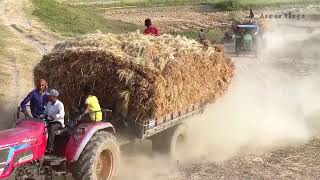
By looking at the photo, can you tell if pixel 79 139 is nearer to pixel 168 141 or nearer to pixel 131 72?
pixel 131 72

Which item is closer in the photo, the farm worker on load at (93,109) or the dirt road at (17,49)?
the farm worker on load at (93,109)

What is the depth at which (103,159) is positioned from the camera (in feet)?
31.9

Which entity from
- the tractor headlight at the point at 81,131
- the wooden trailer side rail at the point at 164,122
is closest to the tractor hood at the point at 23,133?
the tractor headlight at the point at 81,131

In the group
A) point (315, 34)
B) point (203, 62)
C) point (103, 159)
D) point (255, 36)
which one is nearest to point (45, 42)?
point (255, 36)

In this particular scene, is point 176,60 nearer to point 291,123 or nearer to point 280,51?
point 291,123

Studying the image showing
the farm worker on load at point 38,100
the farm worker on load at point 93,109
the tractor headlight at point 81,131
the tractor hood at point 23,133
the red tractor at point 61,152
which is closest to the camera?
the tractor hood at point 23,133

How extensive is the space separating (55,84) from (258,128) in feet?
20.1

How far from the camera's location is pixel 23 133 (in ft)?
26.8

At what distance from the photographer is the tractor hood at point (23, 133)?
25.8ft

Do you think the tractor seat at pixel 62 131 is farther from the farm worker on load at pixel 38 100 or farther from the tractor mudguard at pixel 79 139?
the farm worker on load at pixel 38 100

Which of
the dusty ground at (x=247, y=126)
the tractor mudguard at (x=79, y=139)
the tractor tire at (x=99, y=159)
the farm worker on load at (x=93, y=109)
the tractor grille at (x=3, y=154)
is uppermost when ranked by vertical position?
the farm worker on load at (x=93, y=109)

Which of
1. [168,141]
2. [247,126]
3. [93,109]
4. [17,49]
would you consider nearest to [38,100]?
[93,109]

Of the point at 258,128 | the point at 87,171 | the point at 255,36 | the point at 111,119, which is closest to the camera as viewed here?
the point at 87,171

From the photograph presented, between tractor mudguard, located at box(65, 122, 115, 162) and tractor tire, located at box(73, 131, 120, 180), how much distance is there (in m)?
0.12
